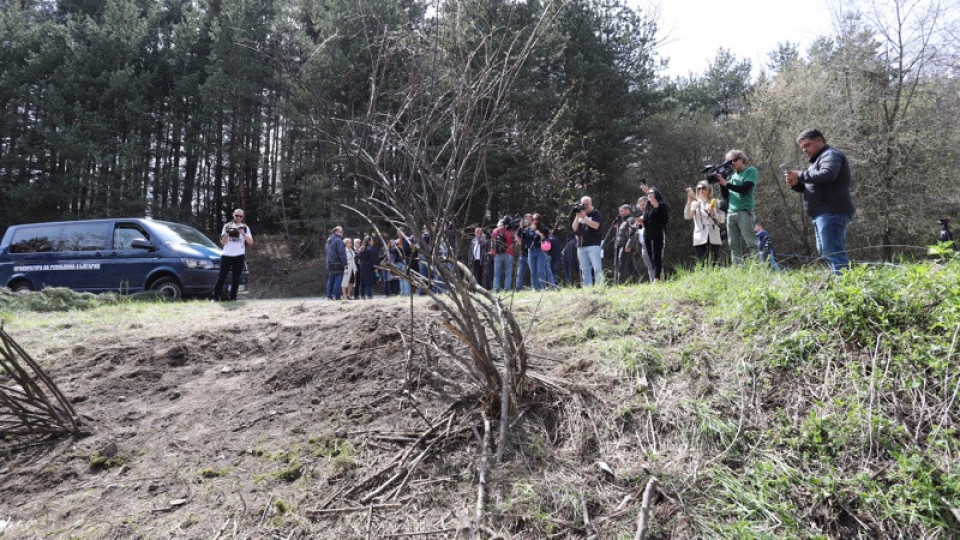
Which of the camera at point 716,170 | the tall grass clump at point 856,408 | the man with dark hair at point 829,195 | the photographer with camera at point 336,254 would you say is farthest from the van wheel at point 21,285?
the man with dark hair at point 829,195

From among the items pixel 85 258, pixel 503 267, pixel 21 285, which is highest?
pixel 503 267

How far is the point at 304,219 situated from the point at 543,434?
2077 centimetres

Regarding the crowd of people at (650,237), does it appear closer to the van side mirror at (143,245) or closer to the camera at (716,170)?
the camera at (716,170)

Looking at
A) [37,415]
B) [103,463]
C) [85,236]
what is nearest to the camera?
[103,463]

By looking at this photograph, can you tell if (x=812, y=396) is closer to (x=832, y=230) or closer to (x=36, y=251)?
(x=832, y=230)

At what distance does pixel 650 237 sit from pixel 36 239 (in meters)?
12.8

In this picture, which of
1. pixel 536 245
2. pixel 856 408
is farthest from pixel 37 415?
pixel 536 245

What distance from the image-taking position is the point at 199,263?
34.2ft

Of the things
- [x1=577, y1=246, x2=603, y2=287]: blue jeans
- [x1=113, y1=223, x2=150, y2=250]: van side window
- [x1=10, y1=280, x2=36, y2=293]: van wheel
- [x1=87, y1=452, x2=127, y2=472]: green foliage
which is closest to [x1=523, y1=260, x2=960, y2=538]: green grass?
[x1=87, y1=452, x2=127, y2=472]: green foliage

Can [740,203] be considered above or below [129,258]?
above

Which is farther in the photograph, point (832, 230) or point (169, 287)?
point (169, 287)

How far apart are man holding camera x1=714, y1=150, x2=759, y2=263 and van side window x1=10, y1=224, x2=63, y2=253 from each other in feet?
42.6

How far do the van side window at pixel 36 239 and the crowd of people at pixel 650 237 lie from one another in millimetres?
5975

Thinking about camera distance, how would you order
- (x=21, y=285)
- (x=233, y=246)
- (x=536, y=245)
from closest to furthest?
(x=233, y=246)
(x=536, y=245)
(x=21, y=285)
